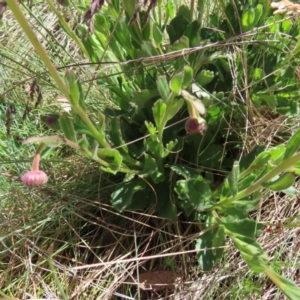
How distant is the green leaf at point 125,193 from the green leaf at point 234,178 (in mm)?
288

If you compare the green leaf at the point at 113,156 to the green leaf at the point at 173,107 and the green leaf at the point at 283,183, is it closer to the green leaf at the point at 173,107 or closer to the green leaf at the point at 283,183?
the green leaf at the point at 173,107

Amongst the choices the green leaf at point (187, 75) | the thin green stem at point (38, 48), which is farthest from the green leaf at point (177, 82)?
the thin green stem at point (38, 48)

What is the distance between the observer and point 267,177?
3.60 ft

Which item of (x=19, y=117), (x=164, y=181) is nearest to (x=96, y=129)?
(x=164, y=181)

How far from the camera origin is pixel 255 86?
151 centimetres

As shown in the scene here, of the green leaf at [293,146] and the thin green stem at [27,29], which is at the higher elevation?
the thin green stem at [27,29]

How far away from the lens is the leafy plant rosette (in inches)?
48.1

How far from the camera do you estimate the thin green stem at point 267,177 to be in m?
1.00

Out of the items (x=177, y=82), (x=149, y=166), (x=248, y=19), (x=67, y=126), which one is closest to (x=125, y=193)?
(x=149, y=166)

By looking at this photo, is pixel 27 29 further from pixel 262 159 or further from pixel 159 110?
pixel 262 159

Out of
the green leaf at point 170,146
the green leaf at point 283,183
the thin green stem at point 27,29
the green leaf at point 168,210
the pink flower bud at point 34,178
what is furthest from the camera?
the green leaf at point 168,210

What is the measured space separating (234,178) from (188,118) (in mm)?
190

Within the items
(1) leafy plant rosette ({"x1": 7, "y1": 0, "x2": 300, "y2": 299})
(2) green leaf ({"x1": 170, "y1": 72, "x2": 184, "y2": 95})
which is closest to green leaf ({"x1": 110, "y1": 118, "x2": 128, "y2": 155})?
(1) leafy plant rosette ({"x1": 7, "y1": 0, "x2": 300, "y2": 299})

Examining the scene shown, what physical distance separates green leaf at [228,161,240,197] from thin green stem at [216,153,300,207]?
0.03m
